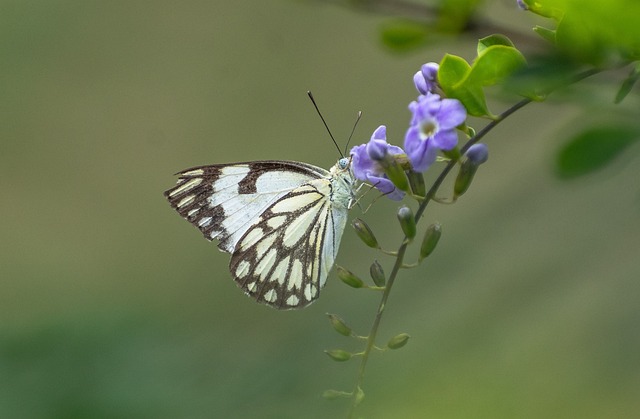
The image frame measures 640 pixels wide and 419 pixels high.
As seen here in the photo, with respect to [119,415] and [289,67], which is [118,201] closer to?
[289,67]

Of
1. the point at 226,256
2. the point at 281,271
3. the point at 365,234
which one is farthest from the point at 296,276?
the point at 226,256

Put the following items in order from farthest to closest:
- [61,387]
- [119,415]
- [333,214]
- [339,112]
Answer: [339,112] < [333,214] < [61,387] < [119,415]

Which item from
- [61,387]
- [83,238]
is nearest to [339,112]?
[83,238]

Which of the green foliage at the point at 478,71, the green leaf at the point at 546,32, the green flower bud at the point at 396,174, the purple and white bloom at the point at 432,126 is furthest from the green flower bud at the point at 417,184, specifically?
the green leaf at the point at 546,32

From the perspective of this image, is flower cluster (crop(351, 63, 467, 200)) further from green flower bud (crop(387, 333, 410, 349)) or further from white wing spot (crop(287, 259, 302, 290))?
white wing spot (crop(287, 259, 302, 290))

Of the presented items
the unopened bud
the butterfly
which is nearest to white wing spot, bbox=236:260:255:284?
the butterfly

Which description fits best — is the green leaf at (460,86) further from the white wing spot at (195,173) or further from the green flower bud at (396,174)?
the white wing spot at (195,173)
